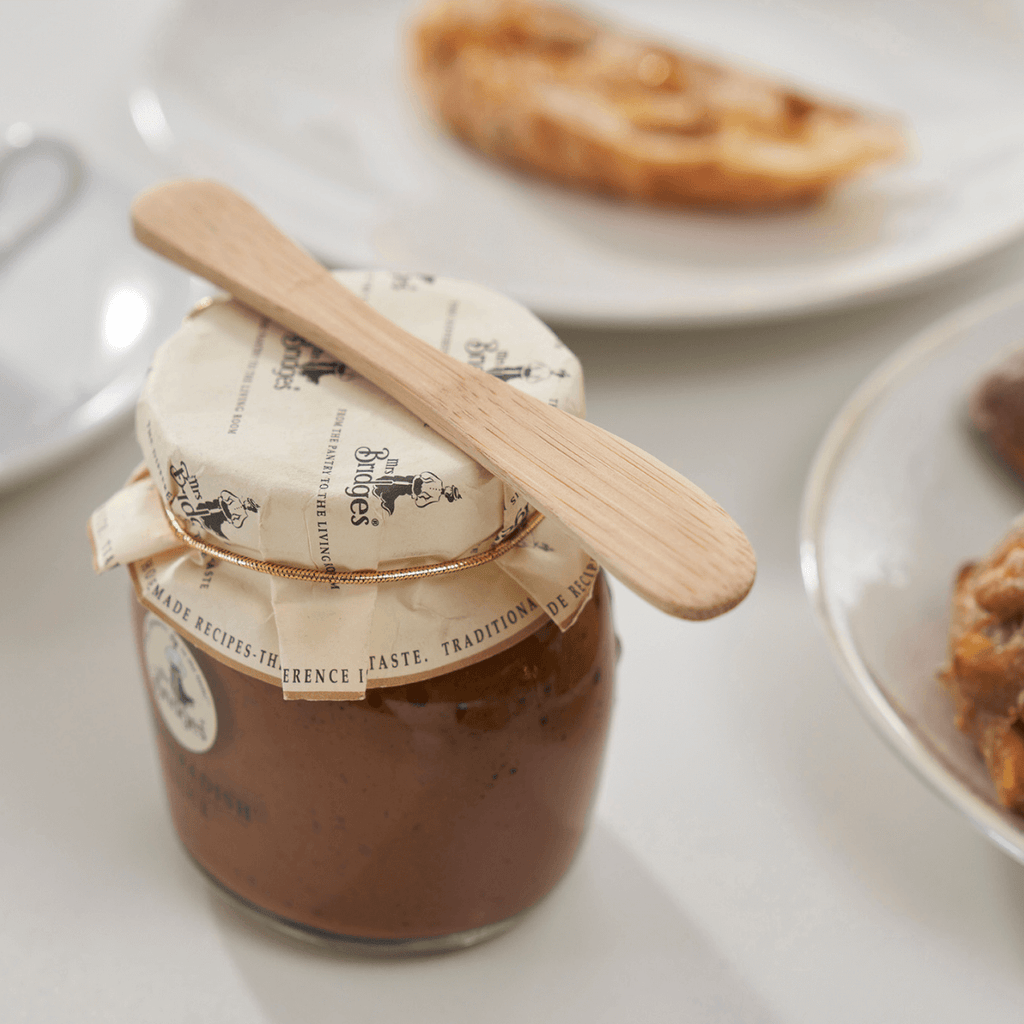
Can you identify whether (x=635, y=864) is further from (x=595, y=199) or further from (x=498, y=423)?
(x=595, y=199)

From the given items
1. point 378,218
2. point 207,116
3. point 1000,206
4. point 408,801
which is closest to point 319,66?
point 207,116

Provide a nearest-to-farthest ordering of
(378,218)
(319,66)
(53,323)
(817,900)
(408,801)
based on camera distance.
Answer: (408,801), (817,900), (53,323), (378,218), (319,66)

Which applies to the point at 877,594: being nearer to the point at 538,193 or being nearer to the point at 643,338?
the point at 643,338

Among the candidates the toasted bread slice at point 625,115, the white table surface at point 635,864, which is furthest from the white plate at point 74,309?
the toasted bread slice at point 625,115

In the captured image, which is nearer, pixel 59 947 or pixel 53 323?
pixel 59 947

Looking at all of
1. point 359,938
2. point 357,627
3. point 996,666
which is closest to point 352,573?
point 357,627

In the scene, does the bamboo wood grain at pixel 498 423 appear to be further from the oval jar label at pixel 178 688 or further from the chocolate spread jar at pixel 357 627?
the oval jar label at pixel 178 688

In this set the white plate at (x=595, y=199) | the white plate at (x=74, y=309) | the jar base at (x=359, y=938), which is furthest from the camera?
the white plate at (x=595, y=199)
